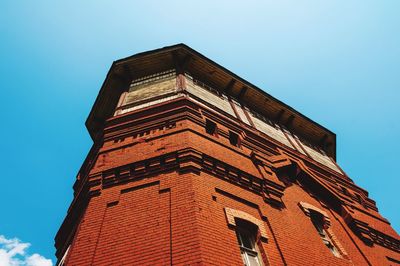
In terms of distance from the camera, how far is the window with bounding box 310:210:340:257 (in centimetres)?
822

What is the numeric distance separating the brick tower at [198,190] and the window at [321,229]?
31mm

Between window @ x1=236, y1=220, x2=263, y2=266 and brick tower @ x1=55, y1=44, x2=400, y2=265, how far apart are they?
0.02 meters

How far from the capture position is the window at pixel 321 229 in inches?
324

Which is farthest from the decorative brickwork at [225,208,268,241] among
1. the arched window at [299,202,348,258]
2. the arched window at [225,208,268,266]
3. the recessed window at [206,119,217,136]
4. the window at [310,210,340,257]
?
the recessed window at [206,119,217,136]

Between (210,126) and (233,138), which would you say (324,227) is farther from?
(210,126)

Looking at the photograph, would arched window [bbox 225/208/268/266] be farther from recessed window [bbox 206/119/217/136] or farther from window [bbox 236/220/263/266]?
recessed window [bbox 206/119/217/136]

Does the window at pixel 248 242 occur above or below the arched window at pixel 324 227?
below

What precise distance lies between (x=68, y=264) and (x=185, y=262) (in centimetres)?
230

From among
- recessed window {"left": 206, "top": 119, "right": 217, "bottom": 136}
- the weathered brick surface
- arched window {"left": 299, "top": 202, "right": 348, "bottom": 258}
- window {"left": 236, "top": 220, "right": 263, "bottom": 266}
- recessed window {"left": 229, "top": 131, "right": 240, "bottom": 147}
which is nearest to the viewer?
the weathered brick surface

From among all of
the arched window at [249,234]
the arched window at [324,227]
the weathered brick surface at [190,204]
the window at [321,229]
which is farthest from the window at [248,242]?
the window at [321,229]

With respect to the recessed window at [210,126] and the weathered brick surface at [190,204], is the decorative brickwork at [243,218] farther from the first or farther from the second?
the recessed window at [210,126]

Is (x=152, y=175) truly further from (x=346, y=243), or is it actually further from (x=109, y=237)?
(x=346, y=243)

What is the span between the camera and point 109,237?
5898 millimetres

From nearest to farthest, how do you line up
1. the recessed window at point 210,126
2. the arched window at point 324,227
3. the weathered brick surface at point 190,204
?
the weathered brick surface at point 190,204 → the arched window at point 324,227 → the recessed window at point 210,126
